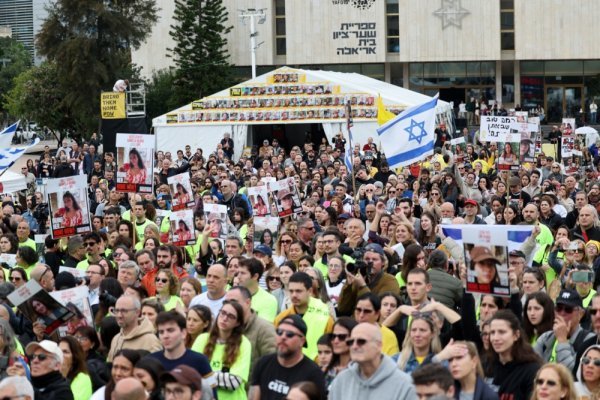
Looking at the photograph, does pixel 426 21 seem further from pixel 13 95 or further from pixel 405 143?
pixel 405 143

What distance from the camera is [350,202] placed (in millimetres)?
20172

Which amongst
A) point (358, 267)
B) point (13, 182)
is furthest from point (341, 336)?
point (13, 182)

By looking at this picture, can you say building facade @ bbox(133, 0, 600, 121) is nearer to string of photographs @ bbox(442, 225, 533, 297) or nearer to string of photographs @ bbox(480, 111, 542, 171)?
string of photographs @ bbox(480, 111, 542, 171)

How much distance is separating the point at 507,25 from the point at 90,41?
770 inches

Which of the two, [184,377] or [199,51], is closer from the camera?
[184,377]

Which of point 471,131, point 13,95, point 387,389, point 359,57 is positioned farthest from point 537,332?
point 13,95

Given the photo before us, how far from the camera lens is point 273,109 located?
40.0m

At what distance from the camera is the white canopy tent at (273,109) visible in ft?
128

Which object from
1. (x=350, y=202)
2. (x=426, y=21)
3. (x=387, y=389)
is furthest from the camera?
(x=426, y=21)

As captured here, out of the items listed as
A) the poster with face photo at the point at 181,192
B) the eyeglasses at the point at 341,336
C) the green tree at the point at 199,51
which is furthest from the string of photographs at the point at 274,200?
the green tree at the point at 199,51

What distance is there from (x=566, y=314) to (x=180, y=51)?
164 ft

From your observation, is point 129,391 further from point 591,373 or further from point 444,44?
point 444,44

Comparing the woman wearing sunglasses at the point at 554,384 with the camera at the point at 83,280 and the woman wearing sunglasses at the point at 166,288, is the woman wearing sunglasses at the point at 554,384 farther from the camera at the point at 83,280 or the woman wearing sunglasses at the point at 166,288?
the camera at the point at 83,280

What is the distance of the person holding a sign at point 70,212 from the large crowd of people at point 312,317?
15.8 inches
